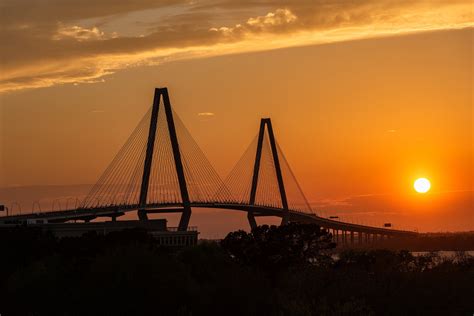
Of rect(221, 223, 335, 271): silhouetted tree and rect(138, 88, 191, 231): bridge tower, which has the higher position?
rect(138, 88, 191, 231): bridge tower

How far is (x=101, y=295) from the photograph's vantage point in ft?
202

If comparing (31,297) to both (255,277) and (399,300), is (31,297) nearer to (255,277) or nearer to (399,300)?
(255,277)

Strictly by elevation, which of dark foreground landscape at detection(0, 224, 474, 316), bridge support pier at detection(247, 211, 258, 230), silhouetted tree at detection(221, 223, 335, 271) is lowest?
dark foreground landscape at detection(0, 224, 474, 316)

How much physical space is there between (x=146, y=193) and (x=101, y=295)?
55.6 meters

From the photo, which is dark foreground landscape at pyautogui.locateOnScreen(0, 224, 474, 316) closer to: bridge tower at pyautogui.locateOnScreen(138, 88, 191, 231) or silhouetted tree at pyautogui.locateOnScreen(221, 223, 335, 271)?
silhouetted tree at pyautogui.locateOnScreen(221, 223, 335, 271)

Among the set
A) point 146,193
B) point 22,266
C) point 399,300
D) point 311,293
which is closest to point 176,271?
point 311,293

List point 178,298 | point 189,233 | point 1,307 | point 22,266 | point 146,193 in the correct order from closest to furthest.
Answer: point 178,298
point 1,307
point 22,266
point 146,193
point 189,233

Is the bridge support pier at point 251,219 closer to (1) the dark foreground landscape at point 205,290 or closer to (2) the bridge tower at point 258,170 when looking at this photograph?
(2) the bridge tower at point 258,170

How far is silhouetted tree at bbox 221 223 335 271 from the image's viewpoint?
296ft

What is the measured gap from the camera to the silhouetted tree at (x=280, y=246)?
9025cm

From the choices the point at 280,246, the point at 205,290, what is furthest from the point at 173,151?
the point at 205,290

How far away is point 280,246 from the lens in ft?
305

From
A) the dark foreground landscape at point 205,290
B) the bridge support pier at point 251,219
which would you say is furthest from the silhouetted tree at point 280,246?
the bridge support pier at point 251,219

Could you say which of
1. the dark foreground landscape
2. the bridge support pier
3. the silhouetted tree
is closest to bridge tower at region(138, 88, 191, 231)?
the silhouetted tree
